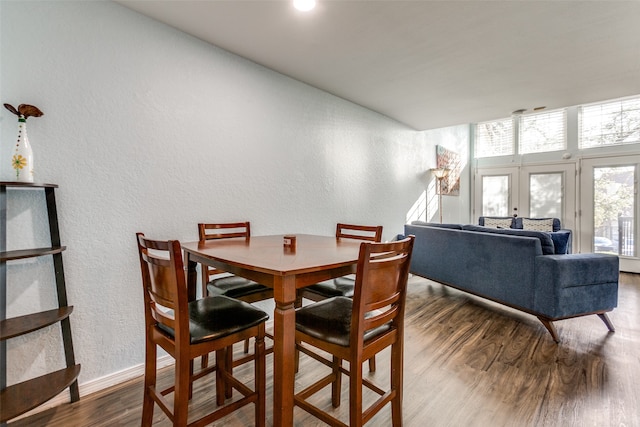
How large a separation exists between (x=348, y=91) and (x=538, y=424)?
9.99ft

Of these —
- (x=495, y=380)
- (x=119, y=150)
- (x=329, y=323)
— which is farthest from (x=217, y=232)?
(x=495, y=380)

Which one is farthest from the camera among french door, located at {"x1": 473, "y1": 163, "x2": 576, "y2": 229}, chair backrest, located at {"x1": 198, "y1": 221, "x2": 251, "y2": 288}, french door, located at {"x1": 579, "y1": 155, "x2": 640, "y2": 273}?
french door, located at {"x1": 473, "y1": 163, "x2": 576, "y2": 229}

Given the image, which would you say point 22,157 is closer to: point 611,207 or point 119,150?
point 119,150

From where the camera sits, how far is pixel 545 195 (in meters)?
5.62

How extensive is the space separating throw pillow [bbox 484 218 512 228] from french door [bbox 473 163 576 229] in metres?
0.90

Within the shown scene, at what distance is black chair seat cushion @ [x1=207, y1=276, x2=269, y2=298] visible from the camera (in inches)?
70.4

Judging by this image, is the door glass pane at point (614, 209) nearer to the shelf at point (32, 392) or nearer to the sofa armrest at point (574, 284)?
the sofa armrest at point (574, 284)

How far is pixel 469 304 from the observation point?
3213 millimetres

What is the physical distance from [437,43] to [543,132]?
4.94 metres

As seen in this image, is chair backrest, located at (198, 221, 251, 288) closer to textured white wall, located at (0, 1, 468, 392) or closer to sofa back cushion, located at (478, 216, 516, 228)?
textured white wall, located at (0, 1, 468, 392)

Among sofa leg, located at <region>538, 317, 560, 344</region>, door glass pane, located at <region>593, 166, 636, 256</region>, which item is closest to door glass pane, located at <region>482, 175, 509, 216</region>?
door glass pane, located at <region>593, 166, 636, 256</region>

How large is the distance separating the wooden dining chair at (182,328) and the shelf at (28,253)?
1.75 feet

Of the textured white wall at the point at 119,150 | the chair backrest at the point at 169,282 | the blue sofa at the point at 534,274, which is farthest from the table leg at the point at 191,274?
the blue sofa at the point at 534,274

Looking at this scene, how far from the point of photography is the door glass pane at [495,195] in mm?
6129
